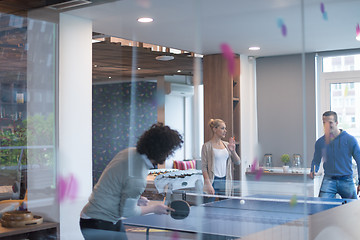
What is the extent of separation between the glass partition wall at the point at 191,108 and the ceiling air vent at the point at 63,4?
Answer: 0.05m

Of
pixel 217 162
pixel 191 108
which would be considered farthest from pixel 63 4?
pixel 217 162

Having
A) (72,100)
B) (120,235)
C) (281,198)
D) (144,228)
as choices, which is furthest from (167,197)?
(72,100)

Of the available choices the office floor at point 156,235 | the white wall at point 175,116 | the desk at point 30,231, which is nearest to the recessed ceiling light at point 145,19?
the white wall at point 175,116

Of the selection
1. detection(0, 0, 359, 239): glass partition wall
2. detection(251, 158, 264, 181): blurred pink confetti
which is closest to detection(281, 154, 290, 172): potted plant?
detection(0, 0, 359, 239): glass partition wall

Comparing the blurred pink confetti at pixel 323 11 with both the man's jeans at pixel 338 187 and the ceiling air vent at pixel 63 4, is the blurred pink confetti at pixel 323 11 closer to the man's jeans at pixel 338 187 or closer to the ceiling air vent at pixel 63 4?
the man's jeans at pixel 338 187

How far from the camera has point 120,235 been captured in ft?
9.31

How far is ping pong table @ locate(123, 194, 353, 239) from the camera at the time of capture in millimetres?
2467

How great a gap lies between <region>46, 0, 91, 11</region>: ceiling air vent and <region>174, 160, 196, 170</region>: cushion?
120 cm

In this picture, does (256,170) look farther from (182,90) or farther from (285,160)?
(182,90)

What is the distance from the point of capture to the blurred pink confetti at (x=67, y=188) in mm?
3090

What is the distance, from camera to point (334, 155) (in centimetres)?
275

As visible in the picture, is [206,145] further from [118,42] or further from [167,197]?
[118,42]

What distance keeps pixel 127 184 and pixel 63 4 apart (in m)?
1.29

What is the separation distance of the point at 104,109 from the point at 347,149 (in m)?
1.54
